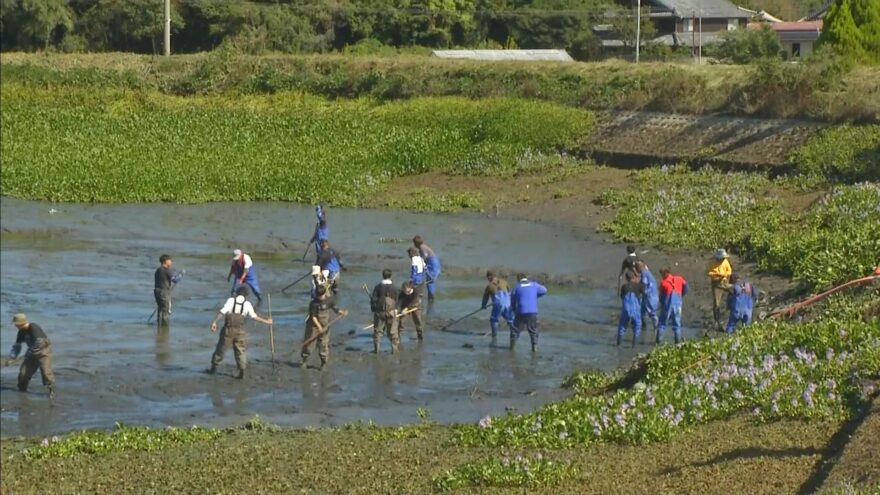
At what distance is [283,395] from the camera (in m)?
20.5

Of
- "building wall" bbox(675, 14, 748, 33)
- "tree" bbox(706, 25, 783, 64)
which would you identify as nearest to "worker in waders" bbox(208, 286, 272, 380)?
"tree" bbox(706, 25, 783, 64)

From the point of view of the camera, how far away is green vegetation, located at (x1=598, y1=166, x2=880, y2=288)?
2736cm

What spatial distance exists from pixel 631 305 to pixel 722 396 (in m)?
7.55

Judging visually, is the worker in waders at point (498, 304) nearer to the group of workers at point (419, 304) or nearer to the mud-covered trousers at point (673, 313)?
the group of workers at point (419, 304)

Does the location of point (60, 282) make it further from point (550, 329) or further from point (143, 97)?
point (143, 97)

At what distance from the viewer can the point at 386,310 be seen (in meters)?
22.9

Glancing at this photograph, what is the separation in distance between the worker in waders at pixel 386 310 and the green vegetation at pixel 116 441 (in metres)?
5.60

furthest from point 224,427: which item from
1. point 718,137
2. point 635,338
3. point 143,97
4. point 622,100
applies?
point 143,97

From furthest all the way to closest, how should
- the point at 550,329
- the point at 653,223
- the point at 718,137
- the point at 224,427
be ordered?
the point at 718,137
the point at 653,223
the point at 550,329
the point at 224,427

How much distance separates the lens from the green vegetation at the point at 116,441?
53.9 feet

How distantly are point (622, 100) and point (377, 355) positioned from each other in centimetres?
2451

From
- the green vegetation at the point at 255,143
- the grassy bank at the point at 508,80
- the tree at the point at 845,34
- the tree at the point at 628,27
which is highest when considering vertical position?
the tree at the point at 628,27

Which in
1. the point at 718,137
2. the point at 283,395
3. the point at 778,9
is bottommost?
the point at 283,395

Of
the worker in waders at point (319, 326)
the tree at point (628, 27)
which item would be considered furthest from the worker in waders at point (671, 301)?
the tree at point (628, 27)
